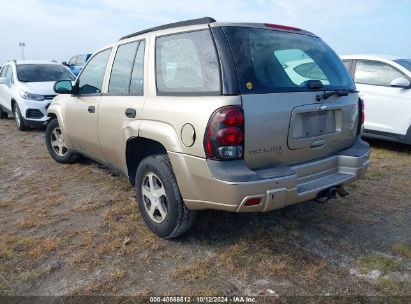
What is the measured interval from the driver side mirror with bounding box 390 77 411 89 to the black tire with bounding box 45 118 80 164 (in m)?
5.11

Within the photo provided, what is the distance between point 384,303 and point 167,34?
263 centimetres

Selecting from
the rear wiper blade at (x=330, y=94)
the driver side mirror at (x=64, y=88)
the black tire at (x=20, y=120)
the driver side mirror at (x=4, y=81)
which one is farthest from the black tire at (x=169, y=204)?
the driver side mirror at (x=4, y=81)

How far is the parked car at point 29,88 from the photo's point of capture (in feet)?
27.5

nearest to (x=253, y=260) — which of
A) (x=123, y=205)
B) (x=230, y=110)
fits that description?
(x=230, y=110)

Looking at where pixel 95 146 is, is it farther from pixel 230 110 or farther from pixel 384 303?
→ pixel 384 303

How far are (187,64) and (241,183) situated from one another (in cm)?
106

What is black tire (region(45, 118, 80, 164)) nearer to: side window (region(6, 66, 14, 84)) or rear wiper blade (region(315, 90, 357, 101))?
rear wiper blade (region(315, 90, 357, 101))

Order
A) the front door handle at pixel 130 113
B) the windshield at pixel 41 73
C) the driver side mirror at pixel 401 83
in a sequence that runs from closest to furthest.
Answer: the front door handle at pixel 130 113 → the driver side mirror at pixel 401 83 → the windshield at pixel 41 73

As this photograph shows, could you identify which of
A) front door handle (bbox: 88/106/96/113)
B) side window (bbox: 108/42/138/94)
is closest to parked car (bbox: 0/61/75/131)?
front door handle (bbox: 88/106/96/113)

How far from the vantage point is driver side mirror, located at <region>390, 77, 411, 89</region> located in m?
6.09

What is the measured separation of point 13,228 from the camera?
367 centimetres

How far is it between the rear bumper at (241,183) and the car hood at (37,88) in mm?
6495

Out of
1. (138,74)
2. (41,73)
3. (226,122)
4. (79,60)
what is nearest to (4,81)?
(41,73)

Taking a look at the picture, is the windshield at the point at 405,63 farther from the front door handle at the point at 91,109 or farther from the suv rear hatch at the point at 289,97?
the front door handle at the point at 91,109
